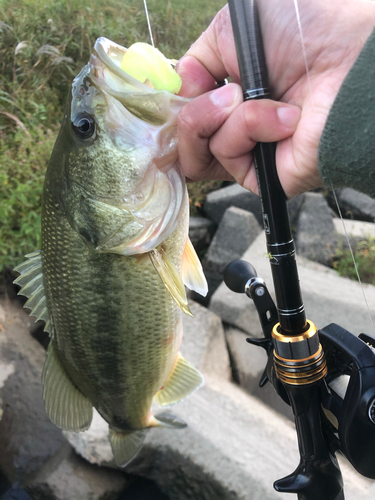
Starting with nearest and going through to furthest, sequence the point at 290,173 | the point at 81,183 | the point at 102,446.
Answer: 1. the point at 290,173
2. the point at 81,183
3. the point at 102,446

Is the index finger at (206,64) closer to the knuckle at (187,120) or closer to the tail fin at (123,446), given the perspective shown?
the knuckle at (187,120)

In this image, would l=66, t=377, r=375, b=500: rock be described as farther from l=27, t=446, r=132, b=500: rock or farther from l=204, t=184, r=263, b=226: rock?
l=204, t=184, r=263, b=226: rock

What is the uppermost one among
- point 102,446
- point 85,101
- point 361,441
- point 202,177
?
point 85,101

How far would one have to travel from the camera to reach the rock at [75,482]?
2289 millimetres

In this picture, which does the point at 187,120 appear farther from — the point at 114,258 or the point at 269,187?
the point at 114,258

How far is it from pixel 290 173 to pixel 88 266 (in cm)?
72

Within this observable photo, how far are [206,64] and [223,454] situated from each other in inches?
77.0

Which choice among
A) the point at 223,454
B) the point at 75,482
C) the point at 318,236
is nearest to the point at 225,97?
the point at 223,454

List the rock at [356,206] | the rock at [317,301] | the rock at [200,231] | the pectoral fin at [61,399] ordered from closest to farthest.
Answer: the pectoral fin at [61,399] < the rock at [317,301] < the rock at [200,231] < the rock at [356,206]

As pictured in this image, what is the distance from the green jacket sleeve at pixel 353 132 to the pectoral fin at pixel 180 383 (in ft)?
3.90

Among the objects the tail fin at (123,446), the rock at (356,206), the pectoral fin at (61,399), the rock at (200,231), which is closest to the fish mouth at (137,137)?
the pectoral fin at (61,399)

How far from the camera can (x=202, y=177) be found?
3.87ft

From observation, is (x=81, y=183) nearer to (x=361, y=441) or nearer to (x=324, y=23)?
(x=324, y=23)

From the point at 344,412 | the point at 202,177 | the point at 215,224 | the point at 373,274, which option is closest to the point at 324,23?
the point at 202,177
